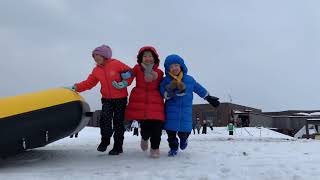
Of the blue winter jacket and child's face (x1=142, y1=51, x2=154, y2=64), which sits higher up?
child's face (x1=142, y1=51, x2=154, y2=64)

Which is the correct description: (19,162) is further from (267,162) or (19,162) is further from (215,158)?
(267,162)

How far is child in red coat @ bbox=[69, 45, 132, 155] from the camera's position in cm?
652

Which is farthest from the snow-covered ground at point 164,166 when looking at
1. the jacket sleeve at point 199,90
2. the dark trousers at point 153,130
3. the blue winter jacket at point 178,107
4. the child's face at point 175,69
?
the child's face at point 175,69

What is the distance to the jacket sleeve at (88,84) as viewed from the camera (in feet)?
22.3

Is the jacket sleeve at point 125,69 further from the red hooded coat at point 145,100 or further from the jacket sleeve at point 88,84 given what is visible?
the jacket sleeve at point 88,84

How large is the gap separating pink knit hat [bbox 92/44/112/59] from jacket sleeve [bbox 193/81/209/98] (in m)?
1.42

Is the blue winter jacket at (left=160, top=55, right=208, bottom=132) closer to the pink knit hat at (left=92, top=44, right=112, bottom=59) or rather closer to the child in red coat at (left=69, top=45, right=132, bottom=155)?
the child in red coat at (left=69, top=45, right=132, bottom=155)

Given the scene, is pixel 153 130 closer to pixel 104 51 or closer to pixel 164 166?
pixel 164 166

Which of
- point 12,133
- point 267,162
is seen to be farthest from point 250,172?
point 12,133

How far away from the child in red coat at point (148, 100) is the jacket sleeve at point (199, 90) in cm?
56

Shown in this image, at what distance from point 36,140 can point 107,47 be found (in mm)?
1896

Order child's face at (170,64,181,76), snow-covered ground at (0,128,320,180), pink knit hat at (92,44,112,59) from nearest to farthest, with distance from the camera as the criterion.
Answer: snow-covered ground at (0,128,320,180) → child's face at (170,64,181,76) → pink knit hat at (92,44,112,59)

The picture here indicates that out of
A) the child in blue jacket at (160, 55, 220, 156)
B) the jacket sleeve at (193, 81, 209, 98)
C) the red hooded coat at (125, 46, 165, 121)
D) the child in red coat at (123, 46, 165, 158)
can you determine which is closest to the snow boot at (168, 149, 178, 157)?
the child in blue jacket at (160, 55, 220, 156)

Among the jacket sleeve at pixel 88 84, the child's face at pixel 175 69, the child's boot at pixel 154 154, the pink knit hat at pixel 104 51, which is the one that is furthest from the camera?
the jacket sleeve at pixel 88 84
